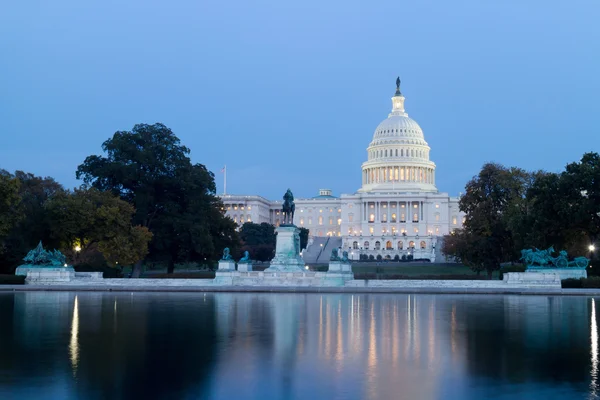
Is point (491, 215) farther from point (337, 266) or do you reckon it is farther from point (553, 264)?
point (337, 266)

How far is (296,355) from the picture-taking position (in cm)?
1495

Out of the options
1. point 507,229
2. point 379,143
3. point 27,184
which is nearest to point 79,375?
point 507,229

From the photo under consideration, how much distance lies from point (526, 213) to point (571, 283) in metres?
13.6

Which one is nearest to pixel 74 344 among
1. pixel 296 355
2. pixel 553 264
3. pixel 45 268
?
pixel 296 355

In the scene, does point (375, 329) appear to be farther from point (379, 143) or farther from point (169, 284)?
point (379, 143)

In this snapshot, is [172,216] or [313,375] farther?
[172,216]

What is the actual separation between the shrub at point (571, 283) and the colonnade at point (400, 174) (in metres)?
122

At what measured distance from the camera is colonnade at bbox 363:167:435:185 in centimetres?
16438

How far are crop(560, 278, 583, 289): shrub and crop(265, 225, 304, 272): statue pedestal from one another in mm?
15732

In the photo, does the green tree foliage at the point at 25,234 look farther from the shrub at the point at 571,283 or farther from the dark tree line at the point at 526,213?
the shrub at the point at 571,283

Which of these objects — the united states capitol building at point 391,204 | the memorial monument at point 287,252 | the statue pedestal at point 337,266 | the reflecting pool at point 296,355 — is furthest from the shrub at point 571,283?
the united states capitol building at point 391,204

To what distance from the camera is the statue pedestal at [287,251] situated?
157 ft

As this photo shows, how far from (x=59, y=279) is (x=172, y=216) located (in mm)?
16470

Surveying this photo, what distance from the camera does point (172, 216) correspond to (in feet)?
201
